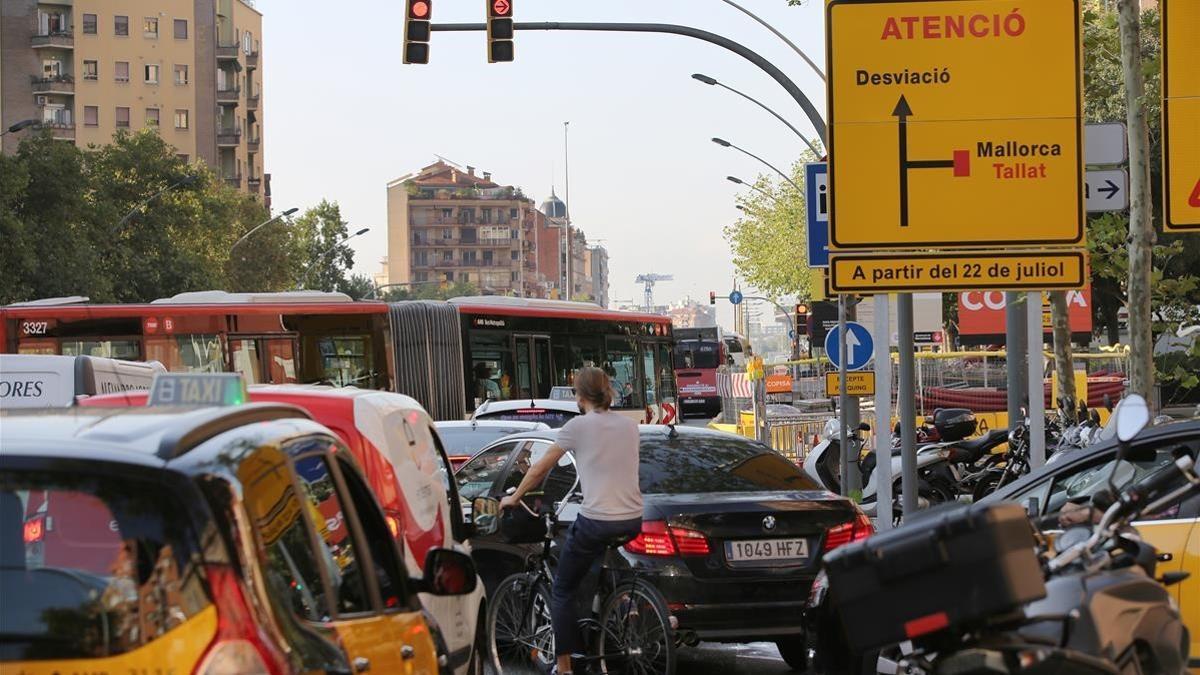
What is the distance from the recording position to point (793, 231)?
85375 millimetres

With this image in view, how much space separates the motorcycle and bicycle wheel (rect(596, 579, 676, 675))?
4315mm

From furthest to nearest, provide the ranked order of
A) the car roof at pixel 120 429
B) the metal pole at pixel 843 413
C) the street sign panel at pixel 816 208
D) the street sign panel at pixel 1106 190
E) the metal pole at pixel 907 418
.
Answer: the metal pole at pixel 843 413 → the street sign panel at pixel 816 208 → the street sign panel at pixel 1106 190 → the metal pole at pixel 907 418 → the car roof at pixel 120 429

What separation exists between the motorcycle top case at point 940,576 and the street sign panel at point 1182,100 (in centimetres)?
502

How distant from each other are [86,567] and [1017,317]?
16.0m

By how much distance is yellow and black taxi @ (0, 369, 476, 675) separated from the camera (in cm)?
350

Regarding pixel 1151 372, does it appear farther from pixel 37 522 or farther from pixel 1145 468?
pixel 37 522

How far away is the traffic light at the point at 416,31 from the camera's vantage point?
72.4 ft

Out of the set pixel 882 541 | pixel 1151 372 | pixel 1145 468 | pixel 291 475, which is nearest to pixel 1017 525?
pixel 882 541

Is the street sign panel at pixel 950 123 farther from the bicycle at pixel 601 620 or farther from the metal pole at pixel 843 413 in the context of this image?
the metal pole at pixel 843 413

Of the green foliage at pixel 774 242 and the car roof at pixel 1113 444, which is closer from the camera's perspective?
the car roof at pixel 1113 444

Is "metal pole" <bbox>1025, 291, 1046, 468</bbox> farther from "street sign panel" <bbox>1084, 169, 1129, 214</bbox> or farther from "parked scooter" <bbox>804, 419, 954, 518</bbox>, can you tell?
"parked scooter" <bbox>804, 419, 954, 518</bbox>

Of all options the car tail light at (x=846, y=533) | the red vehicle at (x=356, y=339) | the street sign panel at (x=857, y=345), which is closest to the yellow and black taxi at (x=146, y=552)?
the car tail light at (x=846, y=533)

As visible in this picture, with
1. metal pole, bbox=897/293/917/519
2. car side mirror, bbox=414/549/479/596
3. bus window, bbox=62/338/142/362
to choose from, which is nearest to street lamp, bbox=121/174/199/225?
bus window, bbox=62/338/142/362

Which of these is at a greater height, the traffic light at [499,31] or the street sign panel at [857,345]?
the traffic light at [499,31]
